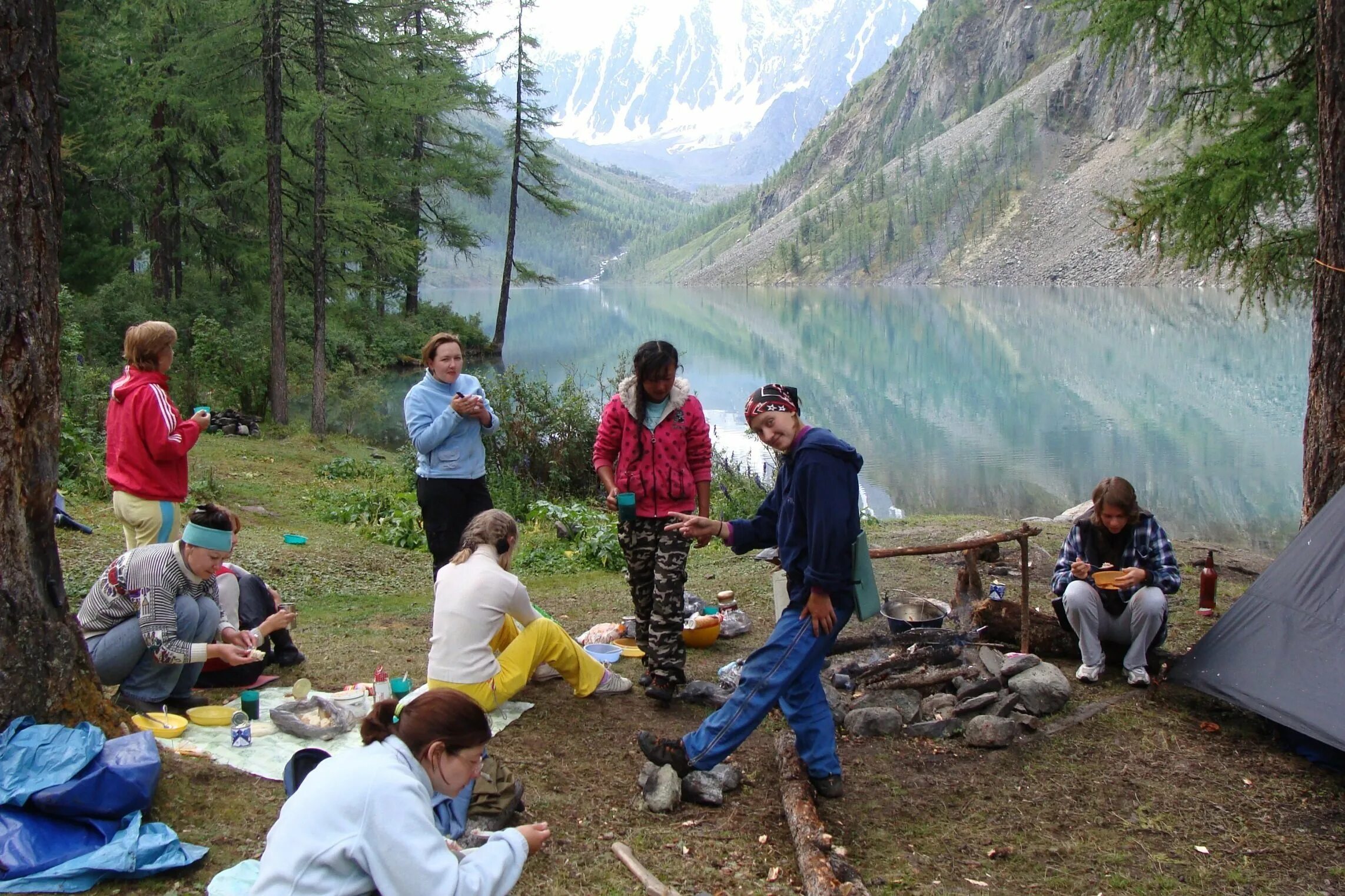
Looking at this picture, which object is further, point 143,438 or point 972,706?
point 143,438

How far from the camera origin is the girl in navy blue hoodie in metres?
4.19

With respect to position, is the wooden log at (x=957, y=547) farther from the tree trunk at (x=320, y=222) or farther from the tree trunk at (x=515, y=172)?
the tree trunk at (x=515, y=172)

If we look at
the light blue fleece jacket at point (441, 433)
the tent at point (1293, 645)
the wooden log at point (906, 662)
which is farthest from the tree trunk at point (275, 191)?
the tent at point (1293, 645)

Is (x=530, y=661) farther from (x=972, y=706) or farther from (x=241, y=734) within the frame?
(x=972, y=706)

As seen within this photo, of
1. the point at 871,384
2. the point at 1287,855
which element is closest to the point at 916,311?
the point at 871,384

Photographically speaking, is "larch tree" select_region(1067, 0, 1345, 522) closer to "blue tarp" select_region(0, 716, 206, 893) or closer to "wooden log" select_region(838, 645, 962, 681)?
"wooden log" select_region(838, 645, 962, 681)

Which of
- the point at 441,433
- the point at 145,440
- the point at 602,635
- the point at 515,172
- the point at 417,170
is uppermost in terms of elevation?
the point at 515,172

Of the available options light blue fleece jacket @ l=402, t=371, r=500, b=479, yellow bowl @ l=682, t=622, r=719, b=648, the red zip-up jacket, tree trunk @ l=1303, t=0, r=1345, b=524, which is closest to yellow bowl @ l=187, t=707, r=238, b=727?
the red zip-up jacket

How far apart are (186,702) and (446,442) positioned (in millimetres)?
1884

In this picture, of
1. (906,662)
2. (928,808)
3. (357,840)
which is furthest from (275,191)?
(357,840)

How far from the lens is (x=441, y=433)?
5738mm

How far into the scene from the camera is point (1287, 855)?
4.04 metres

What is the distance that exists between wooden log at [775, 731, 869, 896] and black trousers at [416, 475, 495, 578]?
2267 mm

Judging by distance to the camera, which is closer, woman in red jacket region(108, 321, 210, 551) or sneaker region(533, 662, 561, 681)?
woman in red jacket region(108, 321, 210, 551)
